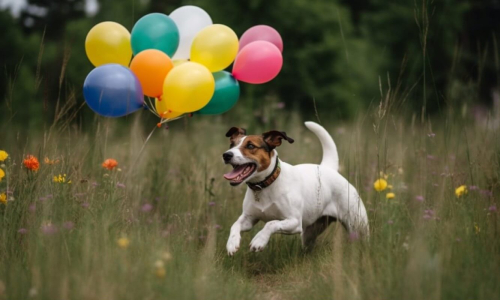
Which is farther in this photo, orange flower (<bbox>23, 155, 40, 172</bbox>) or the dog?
the dog

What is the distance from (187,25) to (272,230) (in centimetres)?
249

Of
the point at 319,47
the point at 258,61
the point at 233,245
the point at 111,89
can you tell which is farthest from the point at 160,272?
the point at 319,47

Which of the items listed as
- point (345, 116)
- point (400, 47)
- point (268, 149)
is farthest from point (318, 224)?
point (400, 47)

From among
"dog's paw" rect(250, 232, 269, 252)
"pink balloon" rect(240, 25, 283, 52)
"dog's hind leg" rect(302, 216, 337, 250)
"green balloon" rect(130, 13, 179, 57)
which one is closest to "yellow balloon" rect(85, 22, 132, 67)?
"green balloon" rect(130, 13, 179, 57)

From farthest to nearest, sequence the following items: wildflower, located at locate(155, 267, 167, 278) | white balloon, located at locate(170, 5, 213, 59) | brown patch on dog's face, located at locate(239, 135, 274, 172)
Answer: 1. white balloon, located at locate(170, 5, 213, 59)
2. brown patch on dog's face, located at locate(239, 135, 274, 172)
3. wildflower, located at locate(155, 267, 167, 278)

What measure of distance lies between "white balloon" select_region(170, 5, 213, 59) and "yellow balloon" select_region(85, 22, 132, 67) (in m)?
0.57

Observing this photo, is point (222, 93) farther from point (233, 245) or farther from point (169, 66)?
point (233, 245)

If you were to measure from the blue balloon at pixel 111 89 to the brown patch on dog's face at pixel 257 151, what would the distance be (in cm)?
111

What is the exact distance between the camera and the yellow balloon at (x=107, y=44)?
5391 mm

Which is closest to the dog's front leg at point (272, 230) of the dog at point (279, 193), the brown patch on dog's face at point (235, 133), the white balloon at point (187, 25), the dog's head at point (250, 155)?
the dog at point (279, 193)

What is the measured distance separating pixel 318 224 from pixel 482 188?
1593mm

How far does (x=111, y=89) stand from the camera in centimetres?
498

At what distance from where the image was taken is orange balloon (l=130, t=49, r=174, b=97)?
5242 mm

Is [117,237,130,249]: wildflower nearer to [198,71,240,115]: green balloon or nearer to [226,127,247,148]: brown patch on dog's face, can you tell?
[226,127,247,148]: brown patch on dog's face
